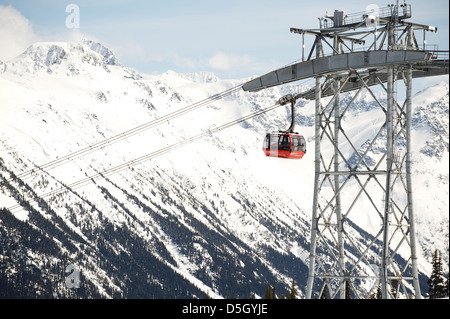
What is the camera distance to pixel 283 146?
53.0m

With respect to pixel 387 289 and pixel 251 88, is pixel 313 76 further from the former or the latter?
pixel 387 289

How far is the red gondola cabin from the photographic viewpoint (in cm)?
5284

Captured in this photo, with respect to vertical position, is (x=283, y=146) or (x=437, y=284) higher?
(x=437, y=284)

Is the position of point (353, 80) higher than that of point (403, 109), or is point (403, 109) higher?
point (353, 80)

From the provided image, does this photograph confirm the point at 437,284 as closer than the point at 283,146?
No

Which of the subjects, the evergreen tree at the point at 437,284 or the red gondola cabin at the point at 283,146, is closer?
the red gondola cabin at the point at 283,146

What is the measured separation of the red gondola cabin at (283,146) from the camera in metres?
52.8

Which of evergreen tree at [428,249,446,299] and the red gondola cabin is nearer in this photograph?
the red gondola cabin

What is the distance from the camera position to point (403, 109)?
4738 centimetres
